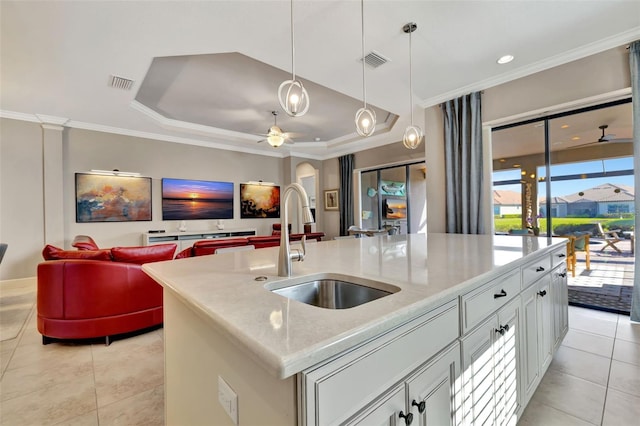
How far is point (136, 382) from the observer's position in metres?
1.94

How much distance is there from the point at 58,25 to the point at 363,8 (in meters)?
2.71

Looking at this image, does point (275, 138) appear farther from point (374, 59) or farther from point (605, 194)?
point (605, 194)

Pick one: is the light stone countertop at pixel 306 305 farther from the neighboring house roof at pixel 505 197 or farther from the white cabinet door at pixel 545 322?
the neighboring house roof at pixel 505 197

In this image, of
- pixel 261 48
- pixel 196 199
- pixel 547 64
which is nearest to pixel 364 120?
pixel 261 48

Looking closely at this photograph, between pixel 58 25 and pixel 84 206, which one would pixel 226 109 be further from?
pixel 84 206

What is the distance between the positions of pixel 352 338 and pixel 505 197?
14.4 feet

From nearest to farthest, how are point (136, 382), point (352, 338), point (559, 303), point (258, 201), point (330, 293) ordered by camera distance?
point (352, 338) → point (330, 293) → point (136, 382) → point (559, 303) → point (258, 201)

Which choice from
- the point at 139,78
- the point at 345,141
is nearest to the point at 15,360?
the point at 139,78

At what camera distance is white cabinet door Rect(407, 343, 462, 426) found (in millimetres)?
817

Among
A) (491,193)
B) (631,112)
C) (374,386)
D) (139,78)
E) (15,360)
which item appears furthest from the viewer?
(491,193)

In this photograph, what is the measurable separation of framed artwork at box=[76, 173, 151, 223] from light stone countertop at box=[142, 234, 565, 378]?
4.99 metres

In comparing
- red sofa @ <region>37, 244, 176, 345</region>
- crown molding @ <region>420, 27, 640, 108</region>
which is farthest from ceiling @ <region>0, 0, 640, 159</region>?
red sofa @ <region>37, 244, 176, 345</region>

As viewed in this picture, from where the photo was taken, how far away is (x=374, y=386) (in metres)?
0.70

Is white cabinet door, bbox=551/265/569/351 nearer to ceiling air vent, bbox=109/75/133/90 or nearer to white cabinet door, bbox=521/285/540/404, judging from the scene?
white cabinet door, bbox=521/285/540/404
